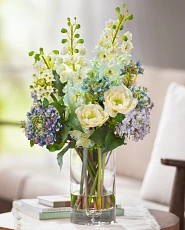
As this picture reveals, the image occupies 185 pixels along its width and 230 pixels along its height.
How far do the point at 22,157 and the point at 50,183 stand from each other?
1508 millimetres

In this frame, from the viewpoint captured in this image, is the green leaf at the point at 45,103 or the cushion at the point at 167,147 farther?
the cushion at the point at 167,147

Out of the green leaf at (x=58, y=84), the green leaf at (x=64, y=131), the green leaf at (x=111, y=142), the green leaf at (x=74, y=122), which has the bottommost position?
the green leaf at (x=111, y=142)

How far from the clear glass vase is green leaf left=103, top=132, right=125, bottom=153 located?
5cm

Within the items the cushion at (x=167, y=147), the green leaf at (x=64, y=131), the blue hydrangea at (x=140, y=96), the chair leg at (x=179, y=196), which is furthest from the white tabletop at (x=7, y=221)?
the cushion at (x=167, y=147)

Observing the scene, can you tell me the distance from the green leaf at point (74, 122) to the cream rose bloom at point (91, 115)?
1.0 inches

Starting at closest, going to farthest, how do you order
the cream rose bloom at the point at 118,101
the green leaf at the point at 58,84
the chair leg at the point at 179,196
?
the cream rose bloom at the point at 118,101
the green leaf at the point at 58,84
the chair leg at the point at 179,196

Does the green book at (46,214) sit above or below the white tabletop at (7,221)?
above

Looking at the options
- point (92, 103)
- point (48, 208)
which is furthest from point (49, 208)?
point (92, 103)

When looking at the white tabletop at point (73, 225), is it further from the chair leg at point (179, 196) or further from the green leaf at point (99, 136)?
the chair leg at point (179, 196)

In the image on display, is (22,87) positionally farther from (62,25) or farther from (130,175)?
(130,175)

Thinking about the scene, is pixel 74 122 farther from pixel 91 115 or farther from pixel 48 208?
pixel 48 208

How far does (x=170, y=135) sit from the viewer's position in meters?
3.09

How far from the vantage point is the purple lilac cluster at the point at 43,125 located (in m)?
1.87

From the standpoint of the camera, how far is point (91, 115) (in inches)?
73.9
